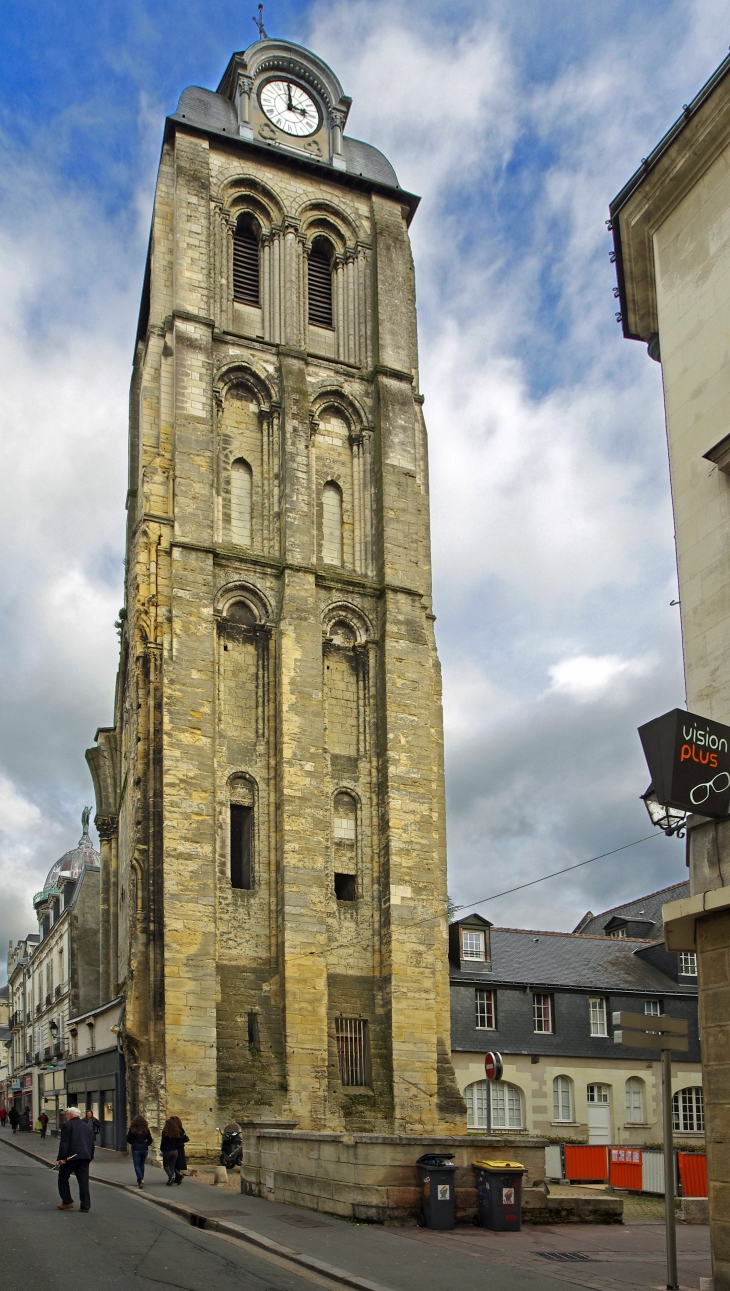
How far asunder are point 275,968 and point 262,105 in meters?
25.8

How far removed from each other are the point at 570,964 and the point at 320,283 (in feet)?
72.5

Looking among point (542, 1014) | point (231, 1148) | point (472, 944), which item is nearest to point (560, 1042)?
point (542, 1014)

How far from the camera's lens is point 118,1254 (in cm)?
1187

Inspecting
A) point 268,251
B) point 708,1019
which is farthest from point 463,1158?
point 268,251

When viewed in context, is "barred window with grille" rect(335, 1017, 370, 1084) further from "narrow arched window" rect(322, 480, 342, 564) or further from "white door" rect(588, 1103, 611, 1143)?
"narrow arched window" rect(322, 480, 342, 564)

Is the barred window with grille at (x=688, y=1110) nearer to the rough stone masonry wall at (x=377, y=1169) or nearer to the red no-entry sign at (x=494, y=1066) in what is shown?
the red no-entry sign at (x=494, y=1066)

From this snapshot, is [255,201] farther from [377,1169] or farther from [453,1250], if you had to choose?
[453,1250]

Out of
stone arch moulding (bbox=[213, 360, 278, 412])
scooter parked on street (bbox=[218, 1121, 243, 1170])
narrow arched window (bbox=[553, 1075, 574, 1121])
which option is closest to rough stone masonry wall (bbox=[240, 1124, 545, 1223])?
scooter parked on street (bbox=[218, 1121, 243, 1170])

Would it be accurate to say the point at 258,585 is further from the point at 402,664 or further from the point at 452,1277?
the point at 452,1277

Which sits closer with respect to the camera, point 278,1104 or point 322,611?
point 278,1104

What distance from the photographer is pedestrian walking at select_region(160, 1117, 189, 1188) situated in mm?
20266

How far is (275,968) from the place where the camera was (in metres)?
28.6

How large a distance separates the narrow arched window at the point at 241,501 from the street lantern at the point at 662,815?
21373 mm

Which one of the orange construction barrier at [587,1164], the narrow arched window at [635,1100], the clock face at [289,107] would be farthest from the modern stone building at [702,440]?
the clock face at [289,107]
